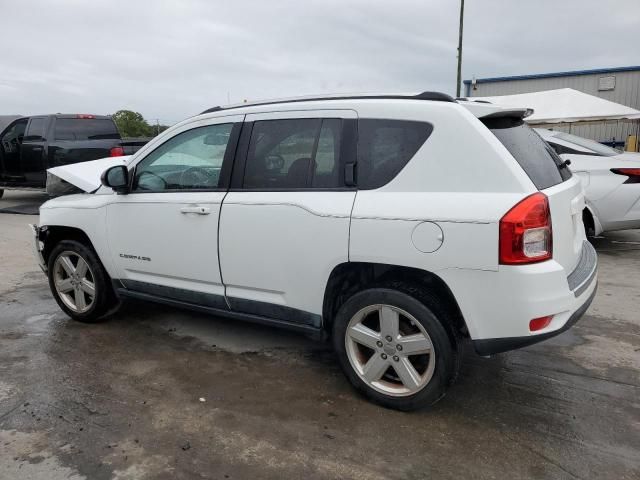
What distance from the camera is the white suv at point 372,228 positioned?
9.01 feet

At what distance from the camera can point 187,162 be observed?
12.9ft

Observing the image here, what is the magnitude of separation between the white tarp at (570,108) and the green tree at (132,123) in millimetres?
33629

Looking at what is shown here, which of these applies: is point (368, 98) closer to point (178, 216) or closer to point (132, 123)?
point (178, 216)

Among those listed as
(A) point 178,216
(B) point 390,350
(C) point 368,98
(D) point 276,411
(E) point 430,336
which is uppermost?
(C) point 368,98

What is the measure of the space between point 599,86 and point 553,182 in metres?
21.2

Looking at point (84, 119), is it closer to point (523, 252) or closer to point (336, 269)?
point (336, 269)

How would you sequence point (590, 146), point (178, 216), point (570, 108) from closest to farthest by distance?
point (178, 216), point (590, 146), point (570, 108)

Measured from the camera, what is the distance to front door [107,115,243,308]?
3674 mm

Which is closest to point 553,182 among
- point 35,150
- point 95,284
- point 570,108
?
point 95,284

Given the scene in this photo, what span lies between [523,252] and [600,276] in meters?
3.87

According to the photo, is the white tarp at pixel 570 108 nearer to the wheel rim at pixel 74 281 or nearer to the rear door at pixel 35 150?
the rear door at pixel 35 150

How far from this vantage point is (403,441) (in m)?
2.85

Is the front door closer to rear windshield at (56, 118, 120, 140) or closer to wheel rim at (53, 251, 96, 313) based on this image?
wheel rim at (53, 251, 96, 313)

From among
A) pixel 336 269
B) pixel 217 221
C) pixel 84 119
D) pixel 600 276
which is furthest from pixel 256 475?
pixel 84 119
